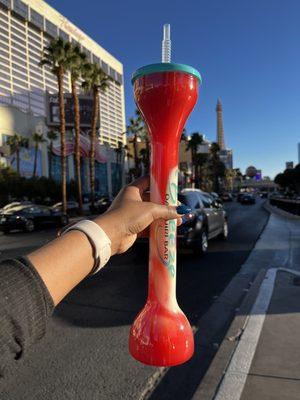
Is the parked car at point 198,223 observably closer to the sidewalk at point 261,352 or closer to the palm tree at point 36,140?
the sidewalk at point 261,352

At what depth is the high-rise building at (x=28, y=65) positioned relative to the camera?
187ft

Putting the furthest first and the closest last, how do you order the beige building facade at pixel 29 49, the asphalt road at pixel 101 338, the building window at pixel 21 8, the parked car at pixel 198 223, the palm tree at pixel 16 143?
the building window at pixel 21 8, the beige building facade at pixel 29 49, the palm tree at pixel 16 143, the parked car at pixel 198 223, the asphalt road at pixel 101 338

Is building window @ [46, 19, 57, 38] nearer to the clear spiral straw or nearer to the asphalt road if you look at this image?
the asphalt road

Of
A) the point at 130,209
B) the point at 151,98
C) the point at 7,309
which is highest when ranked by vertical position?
the point at 151,98

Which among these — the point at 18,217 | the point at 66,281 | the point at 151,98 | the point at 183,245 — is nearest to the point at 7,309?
the point at 66,281

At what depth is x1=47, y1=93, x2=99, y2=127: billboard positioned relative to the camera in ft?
205

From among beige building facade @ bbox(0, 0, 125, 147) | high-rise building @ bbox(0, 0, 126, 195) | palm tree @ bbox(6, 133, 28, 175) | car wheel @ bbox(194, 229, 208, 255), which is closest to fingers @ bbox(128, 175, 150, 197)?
car wheel @ bbox(194, 229, 208, 255)

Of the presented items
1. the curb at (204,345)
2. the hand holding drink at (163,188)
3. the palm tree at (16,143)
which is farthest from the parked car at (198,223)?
the palm tree at (16,143)

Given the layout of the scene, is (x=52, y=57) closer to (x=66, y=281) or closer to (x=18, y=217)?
(x=18, y=217)

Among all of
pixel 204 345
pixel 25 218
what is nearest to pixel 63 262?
pixel 204 345

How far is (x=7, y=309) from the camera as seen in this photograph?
3.46 feet

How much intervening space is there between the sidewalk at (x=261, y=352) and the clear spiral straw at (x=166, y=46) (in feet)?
8.21

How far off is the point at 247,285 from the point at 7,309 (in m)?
6.41

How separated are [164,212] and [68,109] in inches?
2711
